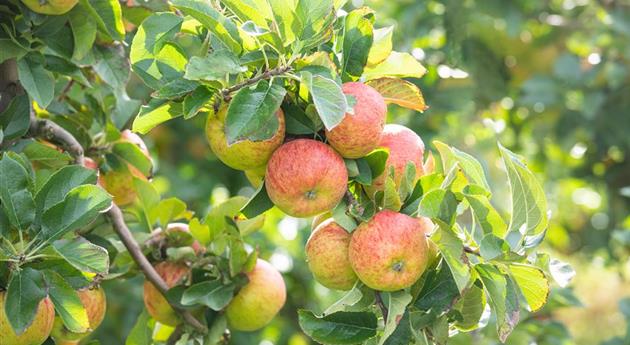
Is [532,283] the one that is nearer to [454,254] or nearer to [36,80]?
[454,254]

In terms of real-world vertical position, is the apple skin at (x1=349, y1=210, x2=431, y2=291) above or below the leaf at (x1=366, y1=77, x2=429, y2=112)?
below

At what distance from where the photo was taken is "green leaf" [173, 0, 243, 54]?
1.19 m

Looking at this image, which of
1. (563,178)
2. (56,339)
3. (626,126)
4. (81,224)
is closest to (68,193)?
(81,224)

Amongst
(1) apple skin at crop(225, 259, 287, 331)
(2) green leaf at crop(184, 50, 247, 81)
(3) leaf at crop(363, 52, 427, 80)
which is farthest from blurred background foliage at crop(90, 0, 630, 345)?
(2) green leaf at crop(184, 50, 247, 81)

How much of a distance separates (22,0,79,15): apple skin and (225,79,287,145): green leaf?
0.41 meters

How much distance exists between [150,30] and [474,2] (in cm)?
175

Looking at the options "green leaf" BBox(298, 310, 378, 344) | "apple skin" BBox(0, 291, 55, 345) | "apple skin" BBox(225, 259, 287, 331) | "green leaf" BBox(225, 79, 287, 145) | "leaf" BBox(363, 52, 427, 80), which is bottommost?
"apple skin" BBox(225, 259, 287, 331)

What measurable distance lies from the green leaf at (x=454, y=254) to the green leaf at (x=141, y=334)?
0.60 m

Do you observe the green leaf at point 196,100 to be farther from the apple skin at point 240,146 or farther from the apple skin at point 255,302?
the apple skin at point 255,302

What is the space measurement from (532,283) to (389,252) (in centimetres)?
19

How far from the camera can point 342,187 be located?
128cm

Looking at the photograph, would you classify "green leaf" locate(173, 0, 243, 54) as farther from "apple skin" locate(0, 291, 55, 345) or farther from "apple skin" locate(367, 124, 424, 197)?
"apple skin" locate(0, 291, 55, 345)

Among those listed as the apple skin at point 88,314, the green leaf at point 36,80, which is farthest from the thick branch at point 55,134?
the apple skin at point 88,314

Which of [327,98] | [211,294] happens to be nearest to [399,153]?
[327,98]
